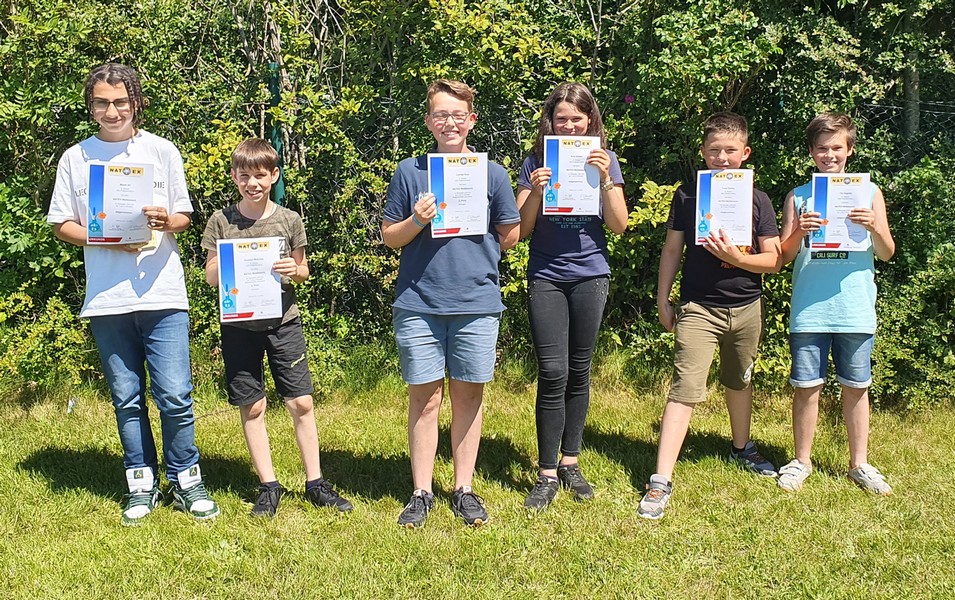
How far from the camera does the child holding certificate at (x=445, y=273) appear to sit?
3.63 m

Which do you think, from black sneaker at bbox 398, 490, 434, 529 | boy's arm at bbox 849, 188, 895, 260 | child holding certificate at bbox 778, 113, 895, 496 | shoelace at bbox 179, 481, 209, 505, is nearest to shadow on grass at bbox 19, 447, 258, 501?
shoelace at bbox 179, 481, 209, 505

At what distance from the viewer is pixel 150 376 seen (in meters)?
3.82

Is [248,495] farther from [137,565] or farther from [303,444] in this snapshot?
[137,565]

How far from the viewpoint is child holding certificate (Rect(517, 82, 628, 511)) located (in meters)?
3.85

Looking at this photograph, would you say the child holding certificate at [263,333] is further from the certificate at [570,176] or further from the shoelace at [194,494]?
the certificate at [570,176]

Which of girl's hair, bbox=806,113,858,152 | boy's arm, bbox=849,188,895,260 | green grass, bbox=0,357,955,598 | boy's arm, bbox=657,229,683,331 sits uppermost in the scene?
girl's hair, bbox=806,113,858,152

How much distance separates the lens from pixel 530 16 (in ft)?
18.4

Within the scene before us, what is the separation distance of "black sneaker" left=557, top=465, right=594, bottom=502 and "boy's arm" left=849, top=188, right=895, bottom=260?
1858 mm

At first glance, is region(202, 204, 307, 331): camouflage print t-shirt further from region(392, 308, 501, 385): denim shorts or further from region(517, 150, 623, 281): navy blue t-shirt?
region(517, 150, 623, 281): navy blue t-shirt

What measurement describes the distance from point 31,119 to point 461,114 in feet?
10.7

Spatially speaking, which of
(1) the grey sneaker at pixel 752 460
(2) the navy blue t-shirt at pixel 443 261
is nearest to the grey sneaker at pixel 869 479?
(1) the grey sneaker at pixel 752 460

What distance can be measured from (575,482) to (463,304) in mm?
1188

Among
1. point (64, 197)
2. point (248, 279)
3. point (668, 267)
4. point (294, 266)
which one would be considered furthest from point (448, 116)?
point (64, 197)

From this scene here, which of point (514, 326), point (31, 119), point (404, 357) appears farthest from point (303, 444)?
point (31, 119)
